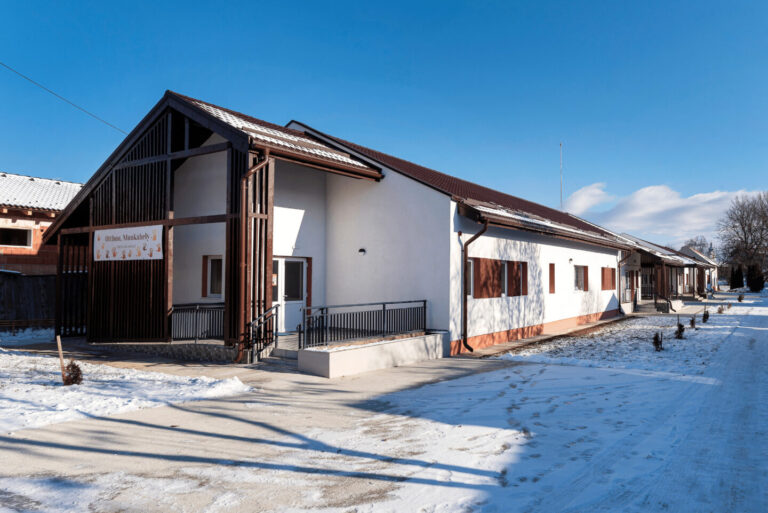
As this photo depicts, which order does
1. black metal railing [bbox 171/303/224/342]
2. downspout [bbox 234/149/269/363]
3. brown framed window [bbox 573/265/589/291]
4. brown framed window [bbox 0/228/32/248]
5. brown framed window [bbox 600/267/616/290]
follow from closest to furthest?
downspout [bbox 234/149/269/363] → black metal railing [bbox 171/303/224/342] → brown framed window [bbox 0/228/32/248] → brown framed window [bbox 573/265/589/291] → brown framed window [bbox 600/267/616/290]

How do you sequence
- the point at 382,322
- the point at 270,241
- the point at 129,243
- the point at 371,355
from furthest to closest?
the point at 129,243 < the point at 382,322 < the point at 270,241 < the point at 371,355

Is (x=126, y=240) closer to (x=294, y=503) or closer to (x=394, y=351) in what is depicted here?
(x=394, y=351)

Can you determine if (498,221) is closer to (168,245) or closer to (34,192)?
(168,245)

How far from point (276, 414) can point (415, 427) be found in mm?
1851

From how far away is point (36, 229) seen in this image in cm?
2002

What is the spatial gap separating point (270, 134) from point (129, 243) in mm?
4397

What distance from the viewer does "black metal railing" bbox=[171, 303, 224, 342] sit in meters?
11.6

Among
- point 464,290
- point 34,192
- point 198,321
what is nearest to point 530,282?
point 464,290

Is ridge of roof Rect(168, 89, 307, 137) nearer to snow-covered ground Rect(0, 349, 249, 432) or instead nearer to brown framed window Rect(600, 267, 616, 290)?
snow-covered ground Rect(0, 349, 249, 432)

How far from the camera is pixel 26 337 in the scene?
1499 cm

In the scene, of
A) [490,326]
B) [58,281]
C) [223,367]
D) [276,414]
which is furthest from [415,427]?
[58,281]

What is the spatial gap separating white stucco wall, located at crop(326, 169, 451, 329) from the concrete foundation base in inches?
28.2

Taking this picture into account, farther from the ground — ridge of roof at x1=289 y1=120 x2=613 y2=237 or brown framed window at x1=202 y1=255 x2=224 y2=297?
ridge of roof at x1=289 y1=120 x2=613 y2=237

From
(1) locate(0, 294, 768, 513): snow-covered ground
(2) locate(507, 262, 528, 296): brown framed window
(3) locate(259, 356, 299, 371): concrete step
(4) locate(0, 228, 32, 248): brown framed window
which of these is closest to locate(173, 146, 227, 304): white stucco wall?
(3) locate(259, 356, 299, 371): concrete step
